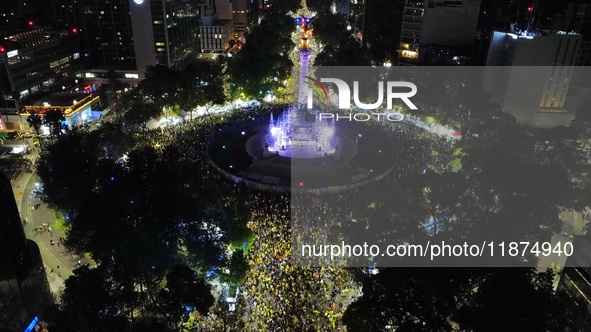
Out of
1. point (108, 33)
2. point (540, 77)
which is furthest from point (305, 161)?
point (108, 33)

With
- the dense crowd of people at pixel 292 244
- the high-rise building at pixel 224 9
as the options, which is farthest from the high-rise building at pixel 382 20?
the dense crowd of people at pixel 292 244

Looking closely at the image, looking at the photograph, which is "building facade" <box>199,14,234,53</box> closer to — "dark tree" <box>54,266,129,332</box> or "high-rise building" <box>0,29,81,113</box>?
"high-rise building" <box>0,29,81,113</box>

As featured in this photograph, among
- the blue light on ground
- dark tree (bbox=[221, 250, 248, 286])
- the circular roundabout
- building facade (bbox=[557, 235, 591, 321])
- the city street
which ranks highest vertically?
building facade (bbox=[557, 235, 591, 321])

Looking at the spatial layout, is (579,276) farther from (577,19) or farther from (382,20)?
(382,20)

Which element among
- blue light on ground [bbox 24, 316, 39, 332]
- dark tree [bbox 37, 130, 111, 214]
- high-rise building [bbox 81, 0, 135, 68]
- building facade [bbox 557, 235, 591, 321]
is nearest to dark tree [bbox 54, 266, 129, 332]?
blue light on ground [bbox 24, 316, 39, 332]

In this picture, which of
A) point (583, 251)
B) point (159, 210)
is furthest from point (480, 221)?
point (159, 210)

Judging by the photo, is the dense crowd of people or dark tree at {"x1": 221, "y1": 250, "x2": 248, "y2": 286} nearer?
the dense crowd of people
